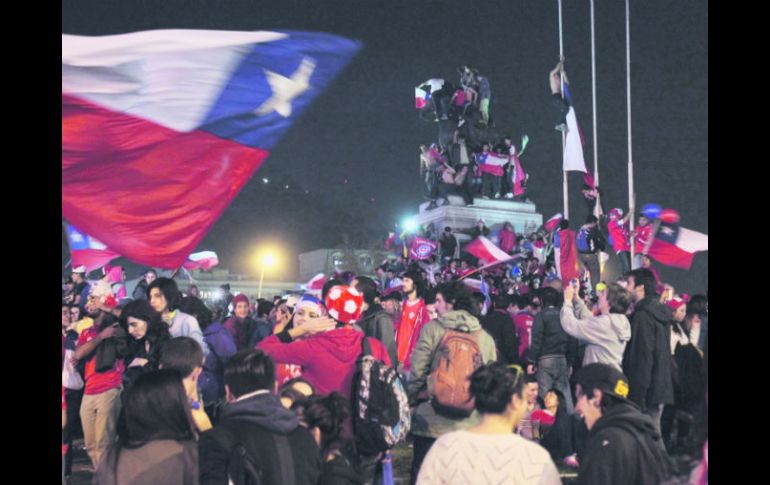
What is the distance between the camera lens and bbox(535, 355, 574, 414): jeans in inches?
358

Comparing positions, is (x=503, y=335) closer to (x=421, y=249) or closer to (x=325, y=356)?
(x=325, y=356)

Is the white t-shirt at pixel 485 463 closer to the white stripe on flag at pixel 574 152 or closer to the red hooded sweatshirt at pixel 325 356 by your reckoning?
the red hooded sweatshirt at pixel 325 356

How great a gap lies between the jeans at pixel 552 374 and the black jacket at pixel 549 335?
2.6 inches

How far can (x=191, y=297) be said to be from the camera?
328 inches

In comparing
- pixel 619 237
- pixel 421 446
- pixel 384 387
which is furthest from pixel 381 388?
pixel 619 237

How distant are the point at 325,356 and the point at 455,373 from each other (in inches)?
35.7

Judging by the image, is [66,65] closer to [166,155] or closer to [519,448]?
[166,155]

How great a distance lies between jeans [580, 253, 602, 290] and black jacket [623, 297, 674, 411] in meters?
11.7

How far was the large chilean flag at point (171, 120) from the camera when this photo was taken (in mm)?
6141

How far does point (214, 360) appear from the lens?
8086mm

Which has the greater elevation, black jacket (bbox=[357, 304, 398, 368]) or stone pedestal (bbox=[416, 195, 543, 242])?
stone pedestal (bbox=[416, 195, 543, 242])

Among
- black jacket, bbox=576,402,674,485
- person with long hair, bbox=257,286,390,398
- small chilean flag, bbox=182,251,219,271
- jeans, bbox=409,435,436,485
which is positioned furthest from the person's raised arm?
small chilean flag, bbox=182,251,219,271

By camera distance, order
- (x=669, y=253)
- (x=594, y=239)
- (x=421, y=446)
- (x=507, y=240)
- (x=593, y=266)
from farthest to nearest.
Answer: (x=507, y=240) → (x=593, y=266) → (x=594, y=239) → (x=669, y=253) → (x=421, y=446)

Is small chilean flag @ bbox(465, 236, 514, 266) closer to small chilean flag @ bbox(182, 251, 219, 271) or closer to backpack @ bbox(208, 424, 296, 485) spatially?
small chilean flag @ bbox(182, 251, 219, 271)
